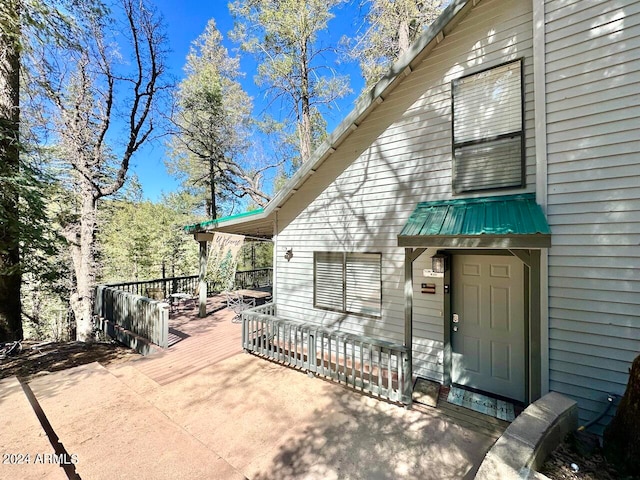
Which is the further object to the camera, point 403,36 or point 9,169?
point 403,36

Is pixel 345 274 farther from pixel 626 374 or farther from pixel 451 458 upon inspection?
pixel 626 374

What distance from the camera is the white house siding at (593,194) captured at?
319 cm

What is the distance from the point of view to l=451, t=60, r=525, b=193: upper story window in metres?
4.02

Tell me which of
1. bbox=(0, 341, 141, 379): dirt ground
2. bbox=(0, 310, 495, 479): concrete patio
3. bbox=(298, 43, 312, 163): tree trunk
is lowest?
bbox=(0, 341, 141, 379): dirt ground

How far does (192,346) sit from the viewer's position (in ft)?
20.5

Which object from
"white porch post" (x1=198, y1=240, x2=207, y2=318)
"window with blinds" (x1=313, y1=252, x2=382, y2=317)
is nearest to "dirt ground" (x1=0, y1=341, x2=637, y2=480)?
"white porch post" (x1=198, y1=240, x2=207, y2=318)

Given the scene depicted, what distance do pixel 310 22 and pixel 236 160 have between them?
23.0 feet

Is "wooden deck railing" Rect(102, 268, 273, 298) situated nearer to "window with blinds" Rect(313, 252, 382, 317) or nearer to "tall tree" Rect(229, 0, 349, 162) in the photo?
"tall tree" Rect(229, 0, 349, 162)

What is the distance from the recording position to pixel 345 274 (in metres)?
5.66

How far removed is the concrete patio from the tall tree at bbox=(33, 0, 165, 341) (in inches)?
224

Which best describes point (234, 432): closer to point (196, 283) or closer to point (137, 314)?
point (137, 314)

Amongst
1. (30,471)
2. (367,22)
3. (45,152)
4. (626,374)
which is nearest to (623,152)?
(626,374)

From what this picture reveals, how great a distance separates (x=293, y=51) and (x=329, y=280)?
421 inches

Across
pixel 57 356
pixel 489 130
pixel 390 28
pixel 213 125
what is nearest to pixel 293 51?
pixel 390 28
